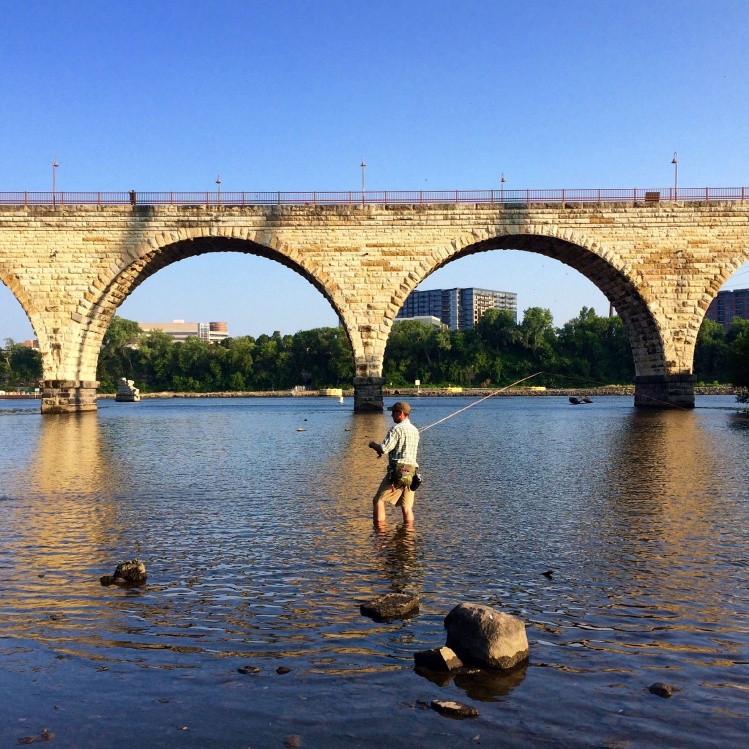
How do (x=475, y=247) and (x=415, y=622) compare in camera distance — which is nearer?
(x=415, y=622)

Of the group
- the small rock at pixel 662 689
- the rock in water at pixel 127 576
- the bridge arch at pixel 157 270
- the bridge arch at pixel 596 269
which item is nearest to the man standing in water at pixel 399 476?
the rock in water at pixel 127 576

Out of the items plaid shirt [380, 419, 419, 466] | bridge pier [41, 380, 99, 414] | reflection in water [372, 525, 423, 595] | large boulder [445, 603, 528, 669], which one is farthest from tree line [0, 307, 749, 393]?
large boulder [445, 603, 528, 669]

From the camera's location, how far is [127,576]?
662cm

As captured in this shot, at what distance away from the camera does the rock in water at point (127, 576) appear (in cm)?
660

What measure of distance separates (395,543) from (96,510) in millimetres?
4619

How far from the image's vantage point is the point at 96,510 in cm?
1051

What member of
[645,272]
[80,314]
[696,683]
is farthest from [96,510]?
[645,272]

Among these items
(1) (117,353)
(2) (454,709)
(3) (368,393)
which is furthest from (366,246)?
(1) (117,353)

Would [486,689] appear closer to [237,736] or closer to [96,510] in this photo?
[237,736]

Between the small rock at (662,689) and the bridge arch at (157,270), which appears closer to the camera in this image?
the small rock at (662,689)

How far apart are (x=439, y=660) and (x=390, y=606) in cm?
102

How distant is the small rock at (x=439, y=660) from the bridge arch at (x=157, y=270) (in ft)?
113

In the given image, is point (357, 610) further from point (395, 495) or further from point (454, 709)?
point (395, 495)

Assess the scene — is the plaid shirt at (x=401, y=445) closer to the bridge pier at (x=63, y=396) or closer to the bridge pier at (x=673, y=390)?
the bridge pier at (x=673, y=390)
